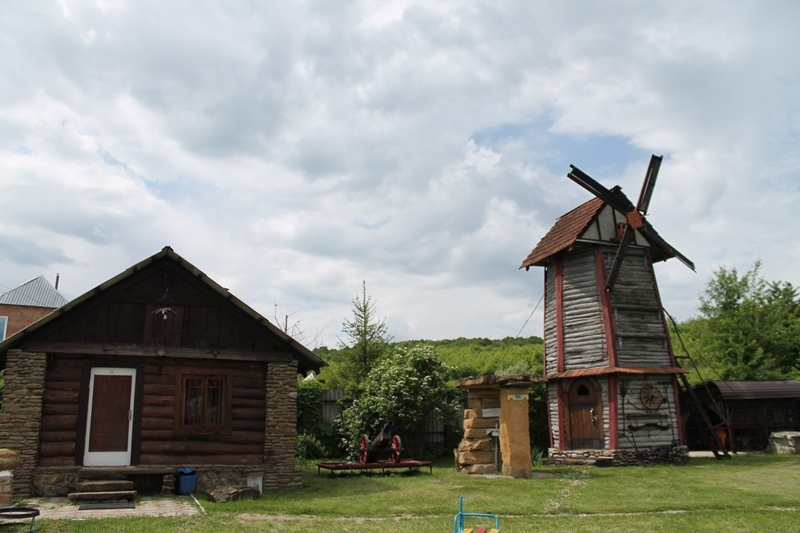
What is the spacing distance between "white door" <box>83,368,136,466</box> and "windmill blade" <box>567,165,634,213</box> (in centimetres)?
1607

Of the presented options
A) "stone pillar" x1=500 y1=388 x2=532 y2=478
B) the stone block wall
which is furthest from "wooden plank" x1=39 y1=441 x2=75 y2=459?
"stone pillar" x1=500 y1=388 x2=532 y2=478

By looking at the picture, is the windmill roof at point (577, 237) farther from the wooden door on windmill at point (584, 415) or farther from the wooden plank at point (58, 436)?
the wooden plank at point (58, 436)

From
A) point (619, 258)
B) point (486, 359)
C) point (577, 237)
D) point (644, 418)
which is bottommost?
point (644, 418)

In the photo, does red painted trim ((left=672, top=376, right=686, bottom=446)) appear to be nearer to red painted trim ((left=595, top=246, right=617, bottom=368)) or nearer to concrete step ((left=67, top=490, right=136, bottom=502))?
red painted trim ((left=595, top=246, right=617, bottom=368))

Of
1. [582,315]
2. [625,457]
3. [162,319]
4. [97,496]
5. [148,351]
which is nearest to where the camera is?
[97,496]

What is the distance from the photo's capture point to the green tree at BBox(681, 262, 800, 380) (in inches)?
Result: 1169

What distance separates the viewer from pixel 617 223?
74.3ft

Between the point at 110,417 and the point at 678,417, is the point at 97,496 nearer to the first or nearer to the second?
the point at 110,417

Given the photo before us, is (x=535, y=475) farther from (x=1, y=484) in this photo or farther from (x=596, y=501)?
(x=1, y=484)

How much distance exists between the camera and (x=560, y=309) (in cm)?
2272

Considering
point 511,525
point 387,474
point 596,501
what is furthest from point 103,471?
point 596,501

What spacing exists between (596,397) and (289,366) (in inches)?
419

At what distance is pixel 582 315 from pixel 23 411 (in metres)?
16.2

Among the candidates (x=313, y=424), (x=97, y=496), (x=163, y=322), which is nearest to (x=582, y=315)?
(x=313, y=424)
